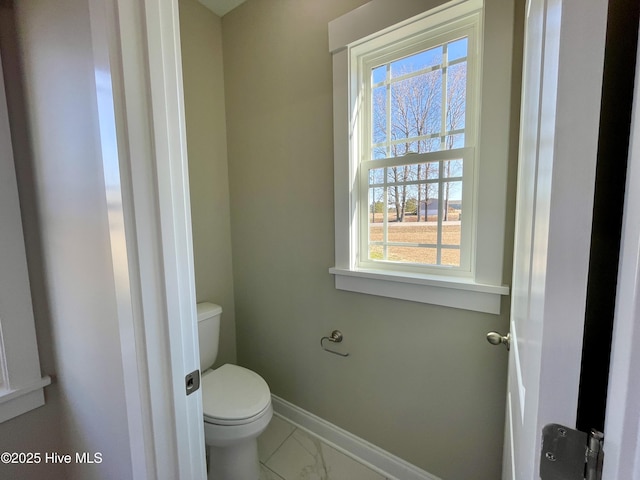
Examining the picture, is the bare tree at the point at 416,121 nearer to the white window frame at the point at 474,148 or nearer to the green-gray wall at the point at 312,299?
the white window frame at the point at 474,148

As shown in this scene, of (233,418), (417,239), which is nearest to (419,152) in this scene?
(417,239)

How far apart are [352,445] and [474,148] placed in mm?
1609

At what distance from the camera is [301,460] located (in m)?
1.41

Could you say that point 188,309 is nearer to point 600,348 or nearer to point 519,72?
point 600,348

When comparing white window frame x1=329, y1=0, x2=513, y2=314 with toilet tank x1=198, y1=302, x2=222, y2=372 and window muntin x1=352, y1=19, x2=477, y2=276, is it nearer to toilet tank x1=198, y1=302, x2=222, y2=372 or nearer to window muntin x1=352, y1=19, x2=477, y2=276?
window muntin x1=352, y1=19, x2=477, y2=276

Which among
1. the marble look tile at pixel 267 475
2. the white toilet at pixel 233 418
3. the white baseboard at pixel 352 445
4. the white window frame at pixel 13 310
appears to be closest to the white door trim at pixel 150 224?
the white toilet at pixel 233 418

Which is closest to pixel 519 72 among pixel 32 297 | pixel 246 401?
pixel 246 401

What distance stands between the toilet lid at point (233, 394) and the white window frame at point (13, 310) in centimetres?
62

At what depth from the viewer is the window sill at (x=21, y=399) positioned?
0.90 metres

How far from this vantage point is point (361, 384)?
1374 millimetres

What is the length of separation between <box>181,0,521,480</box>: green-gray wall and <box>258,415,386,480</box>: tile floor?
0.50 feet

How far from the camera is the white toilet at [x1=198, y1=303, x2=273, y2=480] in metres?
1.13

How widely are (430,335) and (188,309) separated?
993mm

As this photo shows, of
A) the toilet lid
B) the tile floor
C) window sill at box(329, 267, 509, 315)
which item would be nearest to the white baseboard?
the tile floor
